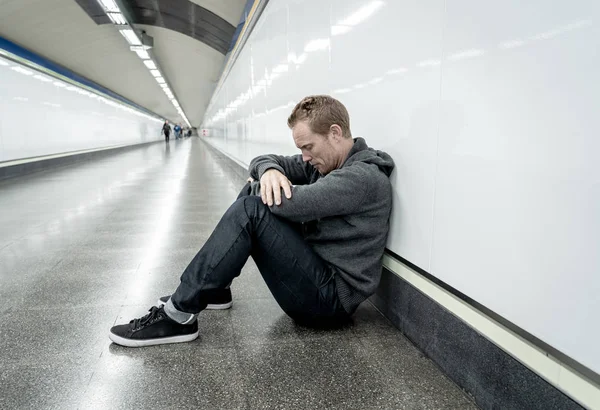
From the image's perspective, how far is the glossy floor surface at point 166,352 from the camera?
1686 mm

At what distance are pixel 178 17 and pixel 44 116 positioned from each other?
16.1ft

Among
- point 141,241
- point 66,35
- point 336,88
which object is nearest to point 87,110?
point 66,35

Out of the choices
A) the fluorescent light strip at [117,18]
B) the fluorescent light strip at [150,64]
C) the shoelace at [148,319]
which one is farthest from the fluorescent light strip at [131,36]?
the shoelace at [148,319]

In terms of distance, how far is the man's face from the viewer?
6.98 ft

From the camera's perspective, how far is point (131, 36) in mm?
13133

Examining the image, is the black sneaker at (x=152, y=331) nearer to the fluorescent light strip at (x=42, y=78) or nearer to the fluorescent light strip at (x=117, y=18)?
the fluorescent light strip at (x=117, y=18)

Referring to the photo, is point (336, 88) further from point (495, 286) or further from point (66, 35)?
point (66, 35)

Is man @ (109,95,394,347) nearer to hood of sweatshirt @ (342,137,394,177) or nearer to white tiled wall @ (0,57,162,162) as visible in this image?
hood of sweatshirt @ (342,137,394,177)

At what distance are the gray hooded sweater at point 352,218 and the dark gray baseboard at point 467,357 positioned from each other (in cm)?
27

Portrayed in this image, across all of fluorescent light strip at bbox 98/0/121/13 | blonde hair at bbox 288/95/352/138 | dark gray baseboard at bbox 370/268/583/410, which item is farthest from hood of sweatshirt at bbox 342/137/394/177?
fluorescent light strip at bbox 98/0/121/13

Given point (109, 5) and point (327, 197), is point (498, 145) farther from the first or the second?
point (109, 5)

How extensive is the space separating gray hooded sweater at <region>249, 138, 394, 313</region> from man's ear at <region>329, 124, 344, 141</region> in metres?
0.09

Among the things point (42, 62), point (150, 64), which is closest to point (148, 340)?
point (42, 62)

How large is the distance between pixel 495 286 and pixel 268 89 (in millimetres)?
5620
